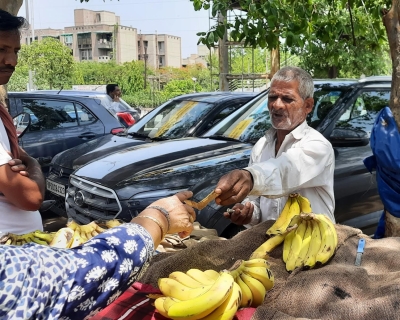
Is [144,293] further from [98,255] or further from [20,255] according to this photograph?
[20,255]

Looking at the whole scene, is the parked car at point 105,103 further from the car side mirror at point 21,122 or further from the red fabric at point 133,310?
the red fabric at point 133,310

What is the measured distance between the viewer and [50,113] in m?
7.64

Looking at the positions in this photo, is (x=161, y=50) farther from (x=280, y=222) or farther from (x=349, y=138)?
(x=280, y=222)

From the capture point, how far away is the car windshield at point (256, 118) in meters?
4.85

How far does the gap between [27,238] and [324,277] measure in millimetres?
1455

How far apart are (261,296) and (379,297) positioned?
0.40 m

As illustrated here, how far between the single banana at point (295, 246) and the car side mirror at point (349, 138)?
8.05ft

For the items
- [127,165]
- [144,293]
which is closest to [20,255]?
[144,293]

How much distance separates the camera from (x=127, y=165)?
14.8 ft

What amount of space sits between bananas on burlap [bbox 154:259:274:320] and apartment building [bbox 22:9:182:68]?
3138 inches

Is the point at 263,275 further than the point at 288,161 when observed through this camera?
No

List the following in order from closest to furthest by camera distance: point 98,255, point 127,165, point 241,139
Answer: point 98,255 → point 127,165 → point 241,139

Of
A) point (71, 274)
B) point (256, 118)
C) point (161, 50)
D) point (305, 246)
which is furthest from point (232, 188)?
point (161, 50)

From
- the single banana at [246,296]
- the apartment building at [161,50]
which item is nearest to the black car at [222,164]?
the single banana at [246,296]
